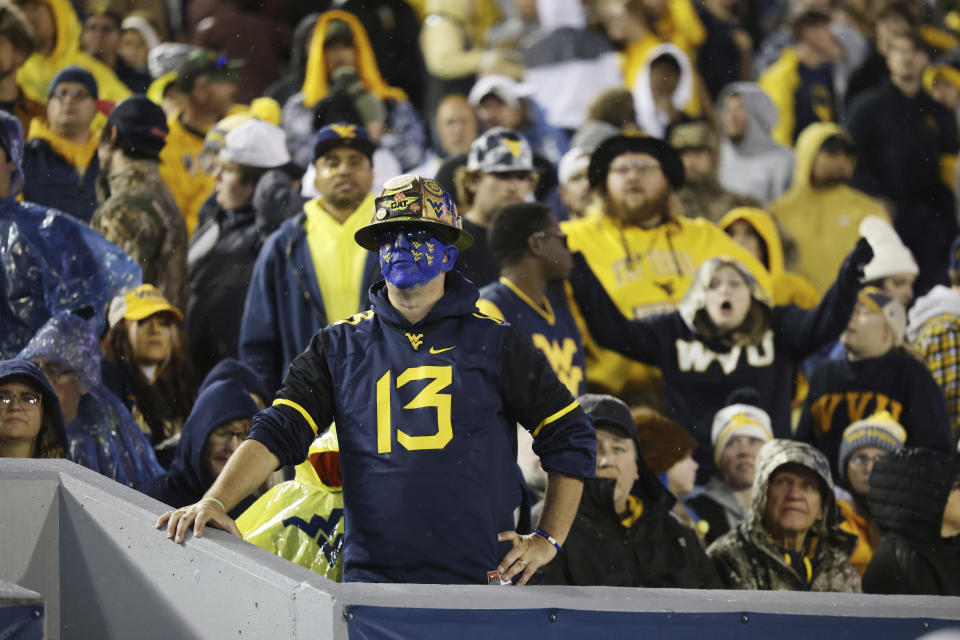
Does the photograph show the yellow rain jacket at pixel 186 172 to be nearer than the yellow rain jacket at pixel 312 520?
No

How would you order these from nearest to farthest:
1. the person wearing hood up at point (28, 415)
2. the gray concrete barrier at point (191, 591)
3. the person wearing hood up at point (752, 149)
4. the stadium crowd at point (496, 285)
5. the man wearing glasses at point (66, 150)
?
the gray concrete barrier at point (191, 591) < the stadium crowd at point (496, 285) < the person wearing hood up at point (28, 415) < the man wearing glasses at point (66, 150) < the person wearing hood up at point (752, 149)

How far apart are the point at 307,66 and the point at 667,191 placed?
2.99 metres

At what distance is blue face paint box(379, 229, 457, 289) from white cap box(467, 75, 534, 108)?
6821 millimetres

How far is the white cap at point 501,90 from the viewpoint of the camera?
12.1 metres

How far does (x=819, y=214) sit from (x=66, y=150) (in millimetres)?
5269

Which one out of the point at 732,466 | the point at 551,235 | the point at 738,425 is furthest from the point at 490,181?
the point at 732,466

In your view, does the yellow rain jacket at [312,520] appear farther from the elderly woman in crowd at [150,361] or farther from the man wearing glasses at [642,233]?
the man wearing glasses at [642,233]

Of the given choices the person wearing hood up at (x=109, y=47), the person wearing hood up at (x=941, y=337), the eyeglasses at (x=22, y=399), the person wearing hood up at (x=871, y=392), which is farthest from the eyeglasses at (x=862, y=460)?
the person wearing hood up at (x=109, y=47)

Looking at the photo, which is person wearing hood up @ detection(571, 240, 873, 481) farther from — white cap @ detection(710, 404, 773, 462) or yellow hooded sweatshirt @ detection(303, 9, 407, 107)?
yellow hooded sweatshirt @ detection(303, 9, 407, 107)

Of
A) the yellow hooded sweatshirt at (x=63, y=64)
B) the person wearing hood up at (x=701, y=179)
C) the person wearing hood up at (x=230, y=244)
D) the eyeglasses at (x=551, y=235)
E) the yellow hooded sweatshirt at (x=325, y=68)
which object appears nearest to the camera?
the eyeglasses at (x=551, y=235)

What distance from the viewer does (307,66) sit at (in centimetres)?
1167

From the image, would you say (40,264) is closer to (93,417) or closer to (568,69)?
(93,417)

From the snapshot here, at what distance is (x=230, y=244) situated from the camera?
31.3 ft

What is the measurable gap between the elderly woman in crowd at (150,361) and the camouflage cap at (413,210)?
3093 mm
